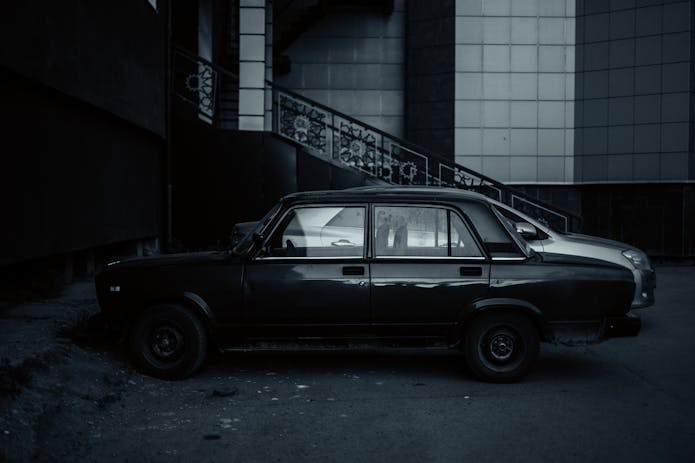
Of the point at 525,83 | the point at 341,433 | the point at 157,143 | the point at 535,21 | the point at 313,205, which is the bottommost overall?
the point at 341,433

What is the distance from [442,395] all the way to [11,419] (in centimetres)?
315

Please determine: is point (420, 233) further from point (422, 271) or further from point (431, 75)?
point (431, 75)

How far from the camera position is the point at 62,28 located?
31.5ft

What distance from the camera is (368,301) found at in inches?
265

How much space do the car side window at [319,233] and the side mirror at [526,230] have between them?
10.9ft

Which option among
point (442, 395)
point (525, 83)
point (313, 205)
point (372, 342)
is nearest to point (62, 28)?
point (313, 205)

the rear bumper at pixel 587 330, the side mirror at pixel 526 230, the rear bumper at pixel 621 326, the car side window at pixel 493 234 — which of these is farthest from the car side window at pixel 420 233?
the side mirror at pixel 526 230

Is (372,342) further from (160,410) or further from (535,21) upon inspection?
(535,21)

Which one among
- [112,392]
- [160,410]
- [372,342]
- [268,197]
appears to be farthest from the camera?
[268,197]

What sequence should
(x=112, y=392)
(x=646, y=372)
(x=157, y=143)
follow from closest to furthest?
(x=112, y=392), (x=646, y=372), (x=157, y=143)

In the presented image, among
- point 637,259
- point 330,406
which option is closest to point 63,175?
point 330,406

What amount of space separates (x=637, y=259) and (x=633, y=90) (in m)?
12.3

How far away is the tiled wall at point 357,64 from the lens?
905 inches

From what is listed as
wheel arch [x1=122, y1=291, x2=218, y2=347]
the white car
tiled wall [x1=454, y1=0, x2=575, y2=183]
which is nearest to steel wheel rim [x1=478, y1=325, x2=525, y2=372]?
wheel arch [x1=122, y1=291, x2=218, y2=347]
